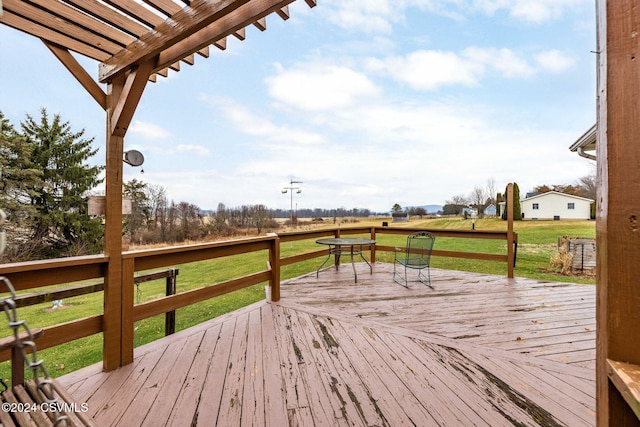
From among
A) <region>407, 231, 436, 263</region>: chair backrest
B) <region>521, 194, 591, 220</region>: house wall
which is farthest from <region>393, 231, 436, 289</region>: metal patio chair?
<region>521, 194, 591, 220</region>: house wall

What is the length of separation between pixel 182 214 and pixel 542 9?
9.60m

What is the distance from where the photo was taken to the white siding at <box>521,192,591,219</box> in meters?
9.04

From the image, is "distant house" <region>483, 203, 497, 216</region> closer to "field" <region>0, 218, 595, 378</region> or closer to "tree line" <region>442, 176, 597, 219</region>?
"tree line" <region>442, 176, 597, 219</region>

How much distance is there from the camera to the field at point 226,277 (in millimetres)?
3414

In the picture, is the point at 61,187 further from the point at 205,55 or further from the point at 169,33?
the point at 169,33

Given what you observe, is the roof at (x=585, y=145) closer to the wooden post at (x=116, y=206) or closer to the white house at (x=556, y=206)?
the white house at (x=556, y=206)

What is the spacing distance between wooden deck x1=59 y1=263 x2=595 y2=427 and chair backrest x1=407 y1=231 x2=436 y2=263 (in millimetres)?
997

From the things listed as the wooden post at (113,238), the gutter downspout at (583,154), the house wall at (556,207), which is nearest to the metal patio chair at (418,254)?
the gutter downspout at (583,154)

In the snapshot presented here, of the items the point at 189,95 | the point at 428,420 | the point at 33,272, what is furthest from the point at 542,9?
the point at 189,95

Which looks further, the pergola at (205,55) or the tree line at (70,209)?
the tree line at (70,209)

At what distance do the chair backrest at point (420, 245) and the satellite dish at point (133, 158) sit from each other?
369cm

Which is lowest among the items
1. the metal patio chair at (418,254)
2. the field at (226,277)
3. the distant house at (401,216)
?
the field at (226,277)

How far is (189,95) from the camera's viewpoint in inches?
327

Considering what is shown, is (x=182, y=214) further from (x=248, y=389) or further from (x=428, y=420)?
(x=428, y=420)
